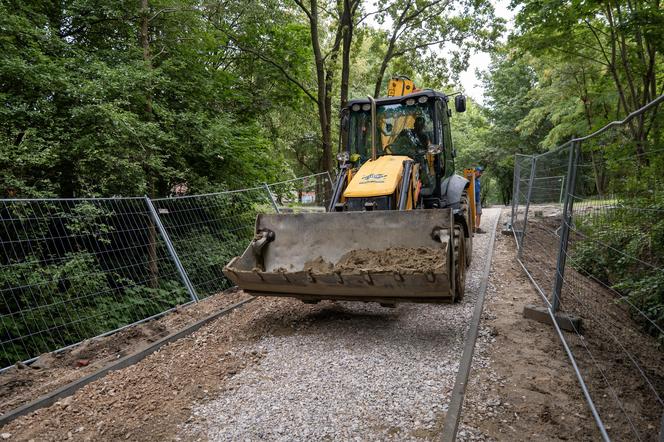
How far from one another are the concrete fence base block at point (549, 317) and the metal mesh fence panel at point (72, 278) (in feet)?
15.2

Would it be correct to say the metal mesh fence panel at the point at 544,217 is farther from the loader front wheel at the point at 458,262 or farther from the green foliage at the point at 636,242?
the loader front wheel at the point at 458,262

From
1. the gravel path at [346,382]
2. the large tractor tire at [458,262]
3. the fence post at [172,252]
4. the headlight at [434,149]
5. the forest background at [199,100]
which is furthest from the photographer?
the headlight at [434,149]

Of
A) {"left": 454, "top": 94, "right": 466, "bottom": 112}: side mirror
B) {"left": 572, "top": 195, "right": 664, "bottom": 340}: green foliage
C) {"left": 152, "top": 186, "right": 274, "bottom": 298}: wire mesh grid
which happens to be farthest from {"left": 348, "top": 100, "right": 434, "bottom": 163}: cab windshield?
{"left": 572, "top": 195, "right": 664, "bottom": 340}: green foliage

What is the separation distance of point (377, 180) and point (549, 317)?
246 centimetres

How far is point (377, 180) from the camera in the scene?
529 centimetres

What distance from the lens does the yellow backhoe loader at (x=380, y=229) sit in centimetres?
397

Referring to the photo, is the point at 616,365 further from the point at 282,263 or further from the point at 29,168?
the point at 29,168

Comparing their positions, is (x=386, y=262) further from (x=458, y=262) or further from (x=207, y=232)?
(x=207, y=232)

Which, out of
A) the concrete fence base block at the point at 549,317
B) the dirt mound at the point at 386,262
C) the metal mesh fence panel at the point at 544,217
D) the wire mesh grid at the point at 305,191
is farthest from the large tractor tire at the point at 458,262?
the wire mesh grid at the point at 305,191

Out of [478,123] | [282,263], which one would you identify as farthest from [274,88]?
[478,123]

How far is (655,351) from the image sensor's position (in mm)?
4004

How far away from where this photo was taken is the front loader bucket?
387 centimetres

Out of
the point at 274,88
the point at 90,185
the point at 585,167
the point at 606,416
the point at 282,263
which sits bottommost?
the point at 606,416

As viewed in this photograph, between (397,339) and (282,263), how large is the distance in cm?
153
